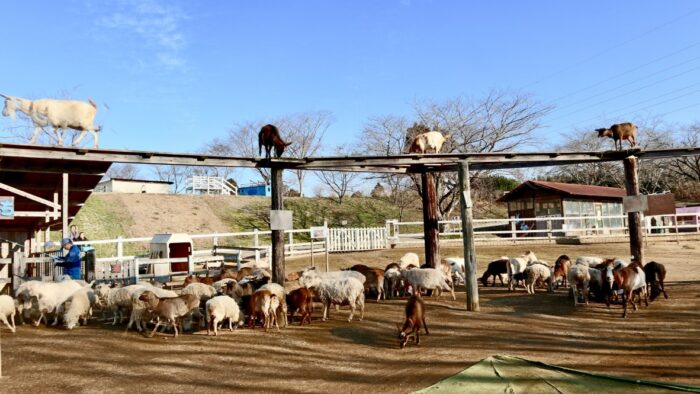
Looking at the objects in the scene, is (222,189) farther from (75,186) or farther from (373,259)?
(75,186)

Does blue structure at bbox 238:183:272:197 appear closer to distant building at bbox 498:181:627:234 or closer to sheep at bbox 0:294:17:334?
distant building at bbox 498:181:627:234

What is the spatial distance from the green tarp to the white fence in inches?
832

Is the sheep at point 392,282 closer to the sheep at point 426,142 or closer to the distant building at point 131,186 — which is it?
the sheep at point 426,142

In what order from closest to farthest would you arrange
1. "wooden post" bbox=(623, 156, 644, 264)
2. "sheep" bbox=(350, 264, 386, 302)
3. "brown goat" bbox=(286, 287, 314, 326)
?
"brown goat" bbox=(286, 287, 314, 326) < "sheep" bbox=(350, 264, 386, 302) < "wooden post" bbox=(623, 156, 644, 264)

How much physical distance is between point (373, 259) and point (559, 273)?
11.7 meters

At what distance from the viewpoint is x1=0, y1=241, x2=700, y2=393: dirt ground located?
641cm

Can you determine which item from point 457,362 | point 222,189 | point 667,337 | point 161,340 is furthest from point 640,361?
point 222,189

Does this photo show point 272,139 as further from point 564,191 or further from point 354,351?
point 564,191

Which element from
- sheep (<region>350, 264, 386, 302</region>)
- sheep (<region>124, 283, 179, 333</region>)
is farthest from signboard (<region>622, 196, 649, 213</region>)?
sheep (<region>124, 283, 179, 333</region>)

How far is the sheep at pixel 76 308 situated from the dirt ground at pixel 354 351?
1.06ft

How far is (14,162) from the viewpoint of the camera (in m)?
11.3

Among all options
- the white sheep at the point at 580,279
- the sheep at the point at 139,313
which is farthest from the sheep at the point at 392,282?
the sheep at the point at 139,313

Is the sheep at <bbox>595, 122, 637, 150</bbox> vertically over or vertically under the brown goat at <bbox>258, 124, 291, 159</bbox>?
over

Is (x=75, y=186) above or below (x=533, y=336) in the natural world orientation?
above
